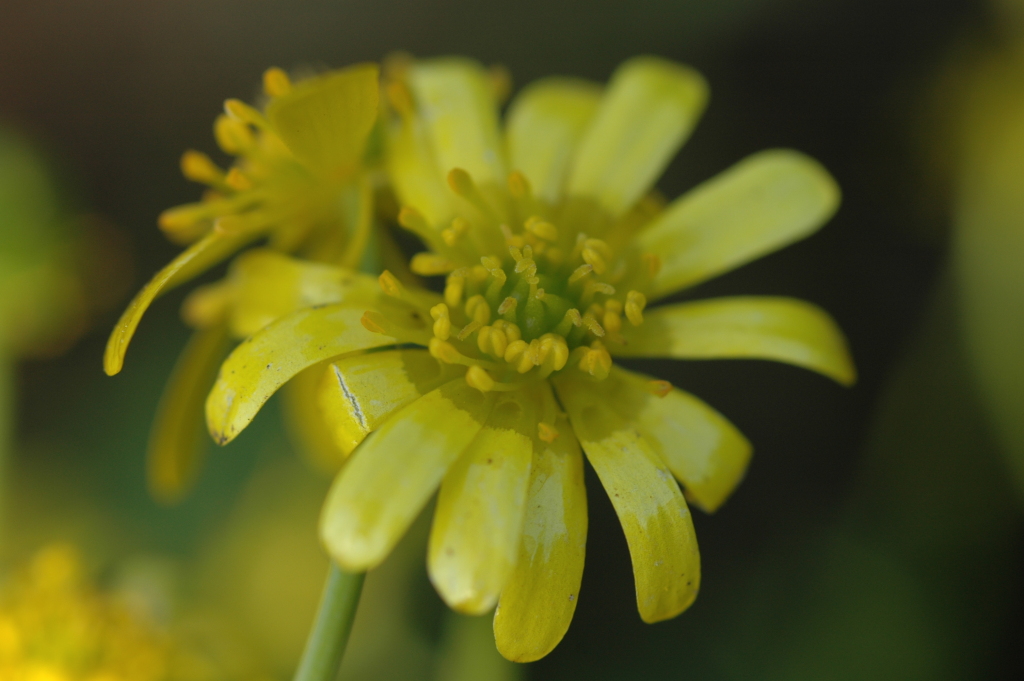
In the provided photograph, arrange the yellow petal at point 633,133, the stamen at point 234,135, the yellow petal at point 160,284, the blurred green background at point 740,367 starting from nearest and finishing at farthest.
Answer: the yellow petal at point 160,284 < the stamen at point 234,135 < the yellow petal at point 633,133 < the blurred green background at point 740,367

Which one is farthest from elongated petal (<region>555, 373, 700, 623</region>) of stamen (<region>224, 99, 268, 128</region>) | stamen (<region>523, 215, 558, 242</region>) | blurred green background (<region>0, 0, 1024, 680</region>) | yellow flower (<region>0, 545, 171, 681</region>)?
yellow flower (<region>0, 545, 171, 681</region>)

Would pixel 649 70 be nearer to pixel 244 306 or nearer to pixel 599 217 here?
pixel 599 217

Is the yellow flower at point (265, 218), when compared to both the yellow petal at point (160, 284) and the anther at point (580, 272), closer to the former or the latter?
the yellow petal at point (160, 284)

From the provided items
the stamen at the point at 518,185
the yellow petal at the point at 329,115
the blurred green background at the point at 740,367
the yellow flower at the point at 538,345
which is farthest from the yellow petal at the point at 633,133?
the blurred green background at the point at 740,367

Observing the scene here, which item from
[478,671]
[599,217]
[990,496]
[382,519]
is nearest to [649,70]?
[599,217]

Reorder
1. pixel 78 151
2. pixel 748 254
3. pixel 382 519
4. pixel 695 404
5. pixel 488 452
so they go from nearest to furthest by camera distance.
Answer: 1. pixel 382 519
2. pixel 488 452
3. pixel 695 404
4. pixel 748 254
5. pixel 78 151

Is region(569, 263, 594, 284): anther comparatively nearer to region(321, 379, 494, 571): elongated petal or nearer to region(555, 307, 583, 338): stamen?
region(555, 307, 583, 338): stamen

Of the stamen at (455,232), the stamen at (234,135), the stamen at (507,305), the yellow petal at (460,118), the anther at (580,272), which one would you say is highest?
the stamen at (234,135)
